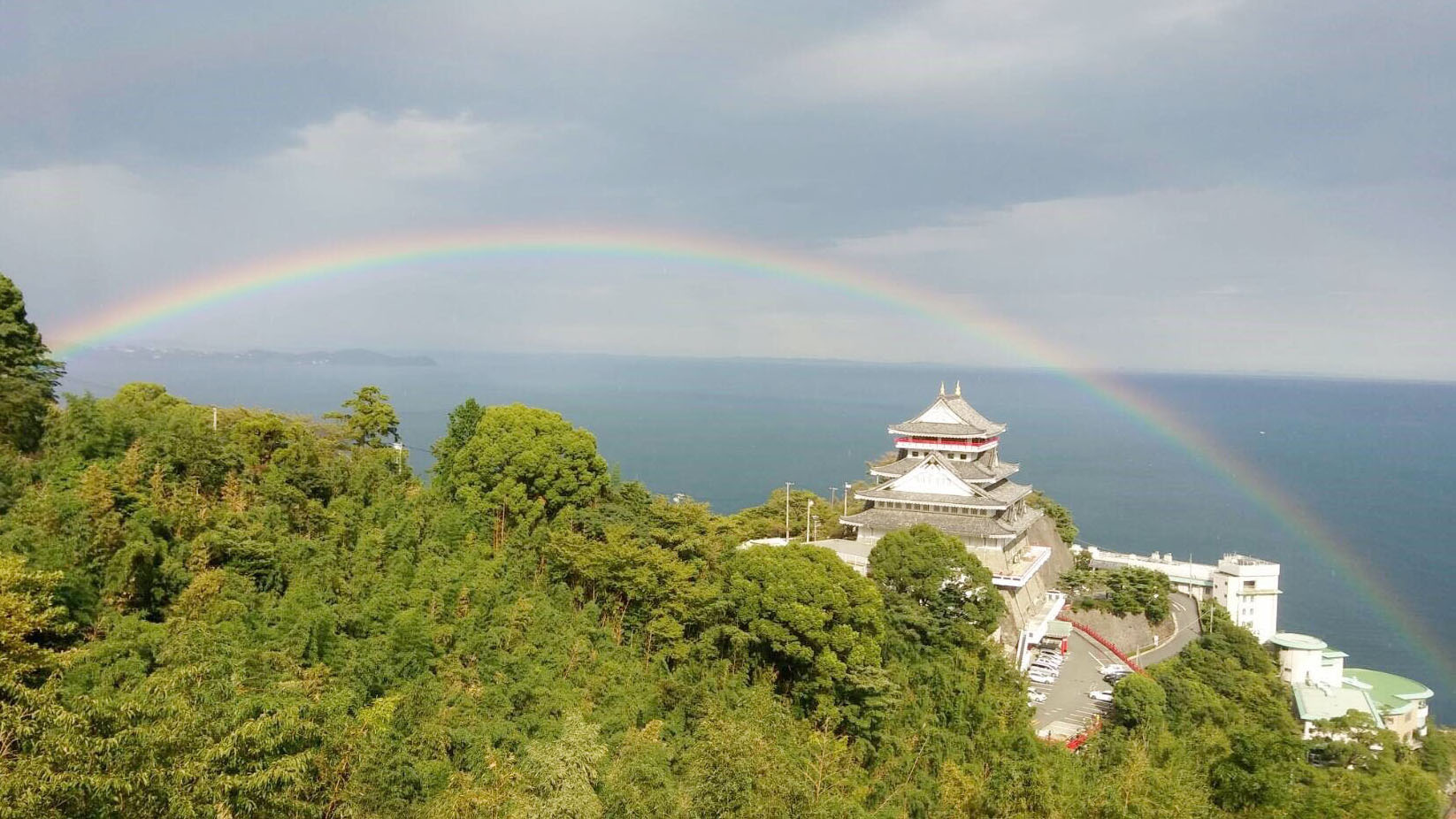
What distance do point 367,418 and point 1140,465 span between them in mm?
108037

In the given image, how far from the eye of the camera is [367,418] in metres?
23.8

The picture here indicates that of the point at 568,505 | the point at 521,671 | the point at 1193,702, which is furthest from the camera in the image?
the point at 1193,702

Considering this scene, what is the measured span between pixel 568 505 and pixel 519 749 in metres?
8.85

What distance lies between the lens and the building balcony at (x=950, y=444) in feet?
106

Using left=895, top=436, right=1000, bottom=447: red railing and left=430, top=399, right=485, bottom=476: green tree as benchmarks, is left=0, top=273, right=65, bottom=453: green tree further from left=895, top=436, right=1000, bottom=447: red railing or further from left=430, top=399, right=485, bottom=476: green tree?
left=895, top=436, right=1000, bottom=447: red railing

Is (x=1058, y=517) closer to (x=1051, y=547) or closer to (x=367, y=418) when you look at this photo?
(x=1051, y=547)

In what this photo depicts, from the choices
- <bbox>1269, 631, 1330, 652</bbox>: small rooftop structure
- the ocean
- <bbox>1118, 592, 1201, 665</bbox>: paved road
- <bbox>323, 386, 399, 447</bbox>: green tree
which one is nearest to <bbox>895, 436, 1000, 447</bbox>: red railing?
<bbox>1118, 592, 1201, 665</bbox>: paved road

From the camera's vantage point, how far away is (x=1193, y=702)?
2155 cm

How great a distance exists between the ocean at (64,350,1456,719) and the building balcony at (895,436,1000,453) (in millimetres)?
26149

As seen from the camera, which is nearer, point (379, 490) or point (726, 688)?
point (726, 688)

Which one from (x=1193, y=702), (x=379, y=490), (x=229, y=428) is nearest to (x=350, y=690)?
(x=379, y=490)

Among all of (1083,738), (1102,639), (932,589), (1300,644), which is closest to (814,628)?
(932,589)

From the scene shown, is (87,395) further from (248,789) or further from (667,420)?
(667,420)

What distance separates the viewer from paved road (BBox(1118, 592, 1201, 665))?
28.9 meters
